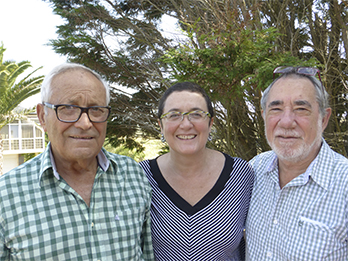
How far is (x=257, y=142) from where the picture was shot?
27.4ft

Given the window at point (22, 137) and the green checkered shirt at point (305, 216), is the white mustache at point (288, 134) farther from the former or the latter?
the window at point (22, 137)

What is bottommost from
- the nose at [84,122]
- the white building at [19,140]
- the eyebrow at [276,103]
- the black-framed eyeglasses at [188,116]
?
the white building at [19,140]

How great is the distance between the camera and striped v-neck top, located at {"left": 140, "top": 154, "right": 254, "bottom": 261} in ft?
7.05

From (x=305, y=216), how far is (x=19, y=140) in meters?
30.5

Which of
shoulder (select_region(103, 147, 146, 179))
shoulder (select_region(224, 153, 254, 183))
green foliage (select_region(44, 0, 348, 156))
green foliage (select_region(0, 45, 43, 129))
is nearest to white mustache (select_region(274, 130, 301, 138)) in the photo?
shoulder (select_region(224, 153, 254, 183))

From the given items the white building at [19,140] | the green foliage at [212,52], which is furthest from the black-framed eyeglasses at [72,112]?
the white building at [19,140]

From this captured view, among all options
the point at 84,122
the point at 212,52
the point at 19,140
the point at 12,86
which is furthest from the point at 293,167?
the point at 19,140

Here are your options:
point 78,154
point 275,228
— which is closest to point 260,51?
point 275,228

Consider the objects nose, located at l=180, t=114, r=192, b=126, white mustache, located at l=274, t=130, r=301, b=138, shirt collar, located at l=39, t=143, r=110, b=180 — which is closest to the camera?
shirt collar, located at l=39, t=143, r=110, b=180

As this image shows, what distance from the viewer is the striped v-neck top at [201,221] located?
84.6 inches

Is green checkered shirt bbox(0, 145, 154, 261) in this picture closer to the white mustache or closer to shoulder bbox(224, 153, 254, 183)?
shoulder bbox(224, 153, 254, 183)

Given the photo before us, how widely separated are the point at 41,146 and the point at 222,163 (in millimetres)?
30834

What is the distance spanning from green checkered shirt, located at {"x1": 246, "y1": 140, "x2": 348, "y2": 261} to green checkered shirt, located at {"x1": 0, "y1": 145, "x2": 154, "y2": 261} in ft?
3.08

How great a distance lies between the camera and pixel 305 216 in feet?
6.14
